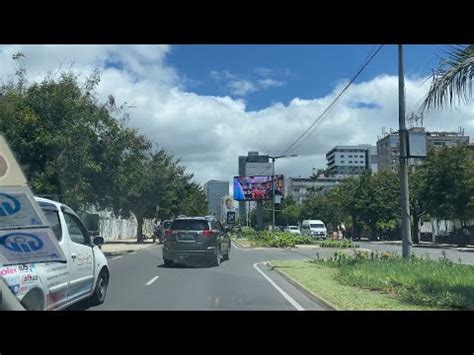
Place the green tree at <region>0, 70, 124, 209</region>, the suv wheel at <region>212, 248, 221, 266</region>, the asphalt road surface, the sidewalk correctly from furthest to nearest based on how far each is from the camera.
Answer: the sidewalk
the suv wheel at <region>212, 248, 221, 266</region>
the green tree at <region>0, 70, 124, 209</region>
the asphalt road surface

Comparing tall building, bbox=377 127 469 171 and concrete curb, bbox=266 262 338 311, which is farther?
tall building, bbox=377 127 469 171

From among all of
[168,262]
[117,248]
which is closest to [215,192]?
[117,248]

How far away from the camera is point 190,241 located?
21.5 metres

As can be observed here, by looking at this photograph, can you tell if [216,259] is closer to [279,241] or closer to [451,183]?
[279,241]

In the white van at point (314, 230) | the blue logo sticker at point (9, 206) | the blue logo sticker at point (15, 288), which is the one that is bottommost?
the blue logo sticker at point (15, 288)

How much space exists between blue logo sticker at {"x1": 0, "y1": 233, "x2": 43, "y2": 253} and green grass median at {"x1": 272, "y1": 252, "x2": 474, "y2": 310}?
559 centimetres

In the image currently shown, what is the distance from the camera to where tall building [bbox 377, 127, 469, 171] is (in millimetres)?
21013

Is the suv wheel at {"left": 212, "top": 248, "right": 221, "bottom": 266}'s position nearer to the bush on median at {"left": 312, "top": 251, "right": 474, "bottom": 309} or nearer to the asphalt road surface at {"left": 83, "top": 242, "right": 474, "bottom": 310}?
the asphalt road surface at {"left": 83, "top": 242, "right": 474, "bottom": 310}

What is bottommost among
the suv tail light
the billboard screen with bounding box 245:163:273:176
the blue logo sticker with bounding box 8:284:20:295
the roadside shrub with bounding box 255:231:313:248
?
the blue logo sticker with bounding box 8:284:20:295

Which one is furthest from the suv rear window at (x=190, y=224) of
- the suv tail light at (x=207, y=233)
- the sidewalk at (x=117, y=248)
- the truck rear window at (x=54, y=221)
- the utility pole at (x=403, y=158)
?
the truck rear window at (x=54, y=221)

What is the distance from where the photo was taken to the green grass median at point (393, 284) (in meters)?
11.5

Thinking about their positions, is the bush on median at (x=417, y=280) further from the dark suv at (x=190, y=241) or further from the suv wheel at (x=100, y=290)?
the suv wheel at (x=100, y=290)

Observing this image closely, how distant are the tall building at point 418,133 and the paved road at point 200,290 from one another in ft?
22.6

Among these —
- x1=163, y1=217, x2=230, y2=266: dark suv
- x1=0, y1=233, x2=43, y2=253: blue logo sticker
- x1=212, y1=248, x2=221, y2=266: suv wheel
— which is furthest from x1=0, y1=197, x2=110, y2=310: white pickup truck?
x1=212, y1=248, x2=221, y2=266: suv wheel
